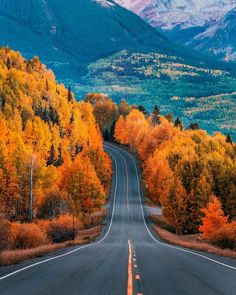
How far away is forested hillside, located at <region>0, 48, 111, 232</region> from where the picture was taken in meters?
73.7

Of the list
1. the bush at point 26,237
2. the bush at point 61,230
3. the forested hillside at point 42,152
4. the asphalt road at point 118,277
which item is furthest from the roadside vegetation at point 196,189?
the asphalt road at point 118,277

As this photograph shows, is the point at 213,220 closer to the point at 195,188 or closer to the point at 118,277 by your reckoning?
the point at 195,188

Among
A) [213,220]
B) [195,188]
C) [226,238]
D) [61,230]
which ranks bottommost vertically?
[226,238]

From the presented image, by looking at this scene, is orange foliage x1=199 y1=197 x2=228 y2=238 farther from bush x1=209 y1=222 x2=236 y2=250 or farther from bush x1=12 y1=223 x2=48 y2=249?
bush x1=12 y1=223 x2=48 y2=249

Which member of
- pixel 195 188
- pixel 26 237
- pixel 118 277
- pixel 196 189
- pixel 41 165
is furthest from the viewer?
pixel 195 188

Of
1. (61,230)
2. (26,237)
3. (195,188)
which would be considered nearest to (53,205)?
(61,230)

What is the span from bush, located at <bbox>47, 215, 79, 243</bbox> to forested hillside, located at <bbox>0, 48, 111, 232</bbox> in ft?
35.4

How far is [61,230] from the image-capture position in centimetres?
5288

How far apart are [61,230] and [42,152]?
53.8m

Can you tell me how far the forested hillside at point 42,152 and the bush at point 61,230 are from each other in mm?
10779

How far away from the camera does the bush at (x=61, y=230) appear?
51.7m

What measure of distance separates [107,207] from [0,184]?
3261cm

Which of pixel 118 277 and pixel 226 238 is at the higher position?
pixel 226 238

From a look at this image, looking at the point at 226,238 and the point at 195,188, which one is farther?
the point at 195,188
